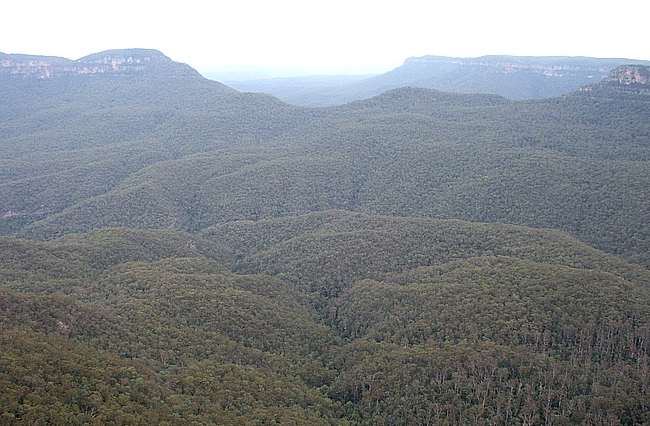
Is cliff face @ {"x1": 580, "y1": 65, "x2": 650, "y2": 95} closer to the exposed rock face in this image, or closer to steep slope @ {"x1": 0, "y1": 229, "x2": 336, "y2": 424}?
the exposed rock face

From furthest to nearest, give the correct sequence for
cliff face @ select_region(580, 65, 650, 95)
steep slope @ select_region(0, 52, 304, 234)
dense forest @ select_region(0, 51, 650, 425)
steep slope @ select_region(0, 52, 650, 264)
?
cliff face @ select_region(580, 65, 650, 95) < steep slope @ select_region(0, 52, 304, 234) < steep slope @ select_region(0, 52, 650, 264) < dense forest @ select_region(0, 51, 650, 425)

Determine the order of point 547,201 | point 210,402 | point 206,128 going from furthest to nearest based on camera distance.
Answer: point 206,128, point 547,201, point 210,402

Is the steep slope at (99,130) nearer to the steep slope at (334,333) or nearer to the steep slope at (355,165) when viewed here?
the steep slope at (355,165)

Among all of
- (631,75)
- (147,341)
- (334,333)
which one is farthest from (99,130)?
(631,75)

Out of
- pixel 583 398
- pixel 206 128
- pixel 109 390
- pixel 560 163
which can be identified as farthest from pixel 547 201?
pixel 206 128

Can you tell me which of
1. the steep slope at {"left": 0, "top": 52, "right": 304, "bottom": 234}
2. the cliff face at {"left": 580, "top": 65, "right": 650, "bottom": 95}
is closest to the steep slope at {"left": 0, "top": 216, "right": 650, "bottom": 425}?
the steep slope at {"left": 0, "top": 52, "right": 304, "bottom": 234}

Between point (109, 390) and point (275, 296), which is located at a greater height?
point (109, 390)

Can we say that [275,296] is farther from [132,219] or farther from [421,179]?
[421,179]

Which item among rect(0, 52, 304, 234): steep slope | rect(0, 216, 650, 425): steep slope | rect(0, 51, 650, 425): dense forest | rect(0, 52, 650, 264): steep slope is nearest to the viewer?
rect(0, 216, 650, 425): steep slope

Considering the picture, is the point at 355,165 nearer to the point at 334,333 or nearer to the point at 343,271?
the point at 343,271
